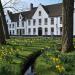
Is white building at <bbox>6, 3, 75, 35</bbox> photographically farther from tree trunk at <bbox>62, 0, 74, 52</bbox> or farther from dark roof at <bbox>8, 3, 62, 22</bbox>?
tree trunk at <bbox>62, 0, 74, 52</bbox>

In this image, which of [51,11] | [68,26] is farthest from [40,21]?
[68,26]

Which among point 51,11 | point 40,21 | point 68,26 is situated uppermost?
point 68,26

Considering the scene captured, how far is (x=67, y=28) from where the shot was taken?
17797mm

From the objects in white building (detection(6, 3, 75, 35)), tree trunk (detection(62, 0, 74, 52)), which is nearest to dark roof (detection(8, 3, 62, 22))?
white building (detection(6, 3, 75, 35))

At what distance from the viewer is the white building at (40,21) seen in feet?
240

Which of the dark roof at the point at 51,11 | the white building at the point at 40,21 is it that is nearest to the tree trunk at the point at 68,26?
the white building at the point at 40,21

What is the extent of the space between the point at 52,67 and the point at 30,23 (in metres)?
71.2

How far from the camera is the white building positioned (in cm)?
7312

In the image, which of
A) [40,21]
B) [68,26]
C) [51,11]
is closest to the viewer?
[68,26]

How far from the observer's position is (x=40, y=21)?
79.1 m

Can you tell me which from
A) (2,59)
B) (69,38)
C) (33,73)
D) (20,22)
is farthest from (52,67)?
(20,22)

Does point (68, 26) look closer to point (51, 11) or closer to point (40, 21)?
point (51, 11)

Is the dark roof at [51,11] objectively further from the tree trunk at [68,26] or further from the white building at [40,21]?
the tree trunk at [68,26]

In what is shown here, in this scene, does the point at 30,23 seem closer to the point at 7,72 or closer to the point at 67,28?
the point at 67,28
